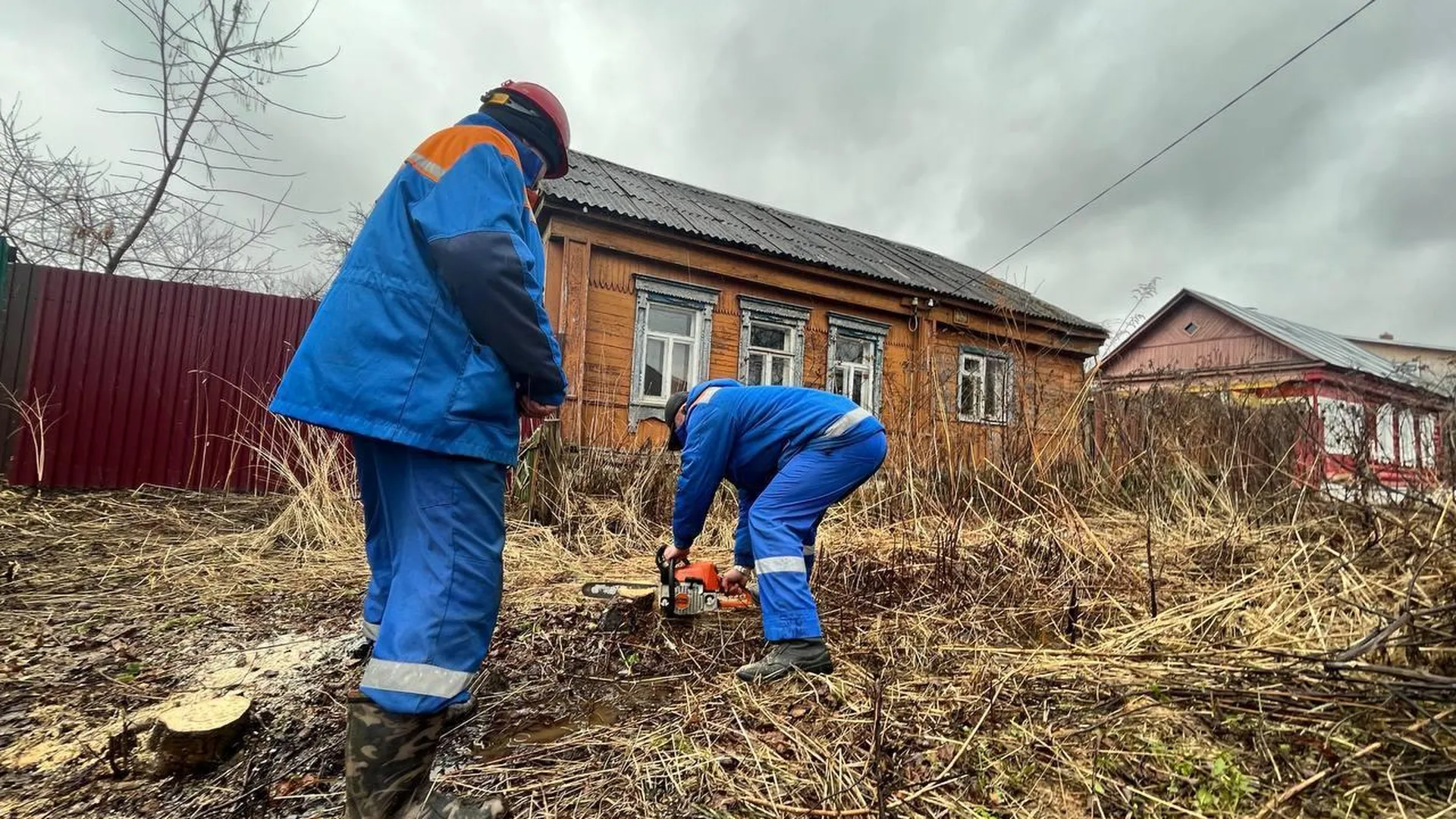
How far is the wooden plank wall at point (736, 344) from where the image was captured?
14.9ft

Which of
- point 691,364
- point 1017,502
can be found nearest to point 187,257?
point 691,364

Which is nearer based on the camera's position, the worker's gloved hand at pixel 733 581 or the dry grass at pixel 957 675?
the dry grass at pixel 957 675

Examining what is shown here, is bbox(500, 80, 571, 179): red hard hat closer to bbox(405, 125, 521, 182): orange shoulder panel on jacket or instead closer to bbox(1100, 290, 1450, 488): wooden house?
bbox(405, 125, 521, 182): orange shoulder panel on jacket

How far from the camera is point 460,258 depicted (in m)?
1.52

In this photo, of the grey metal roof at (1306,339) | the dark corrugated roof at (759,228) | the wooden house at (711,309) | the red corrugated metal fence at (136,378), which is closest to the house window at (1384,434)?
the wooden house at (711,309)

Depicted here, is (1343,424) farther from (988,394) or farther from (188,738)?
(188,738)

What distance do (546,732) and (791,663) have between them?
2.99 ft

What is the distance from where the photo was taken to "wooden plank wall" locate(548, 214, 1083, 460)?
4.53 m

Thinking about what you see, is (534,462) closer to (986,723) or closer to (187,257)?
(986,723)

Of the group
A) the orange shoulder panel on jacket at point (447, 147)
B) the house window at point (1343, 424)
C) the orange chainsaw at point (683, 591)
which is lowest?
the orange chainsaw at point (683, 591)

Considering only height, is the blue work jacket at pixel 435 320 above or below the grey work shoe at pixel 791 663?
above

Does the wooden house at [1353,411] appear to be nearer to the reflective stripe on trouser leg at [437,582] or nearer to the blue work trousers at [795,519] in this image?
the blue work trousers at [795,519]

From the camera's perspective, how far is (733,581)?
9.83 ft

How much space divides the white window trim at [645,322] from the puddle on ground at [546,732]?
20.2 ft
